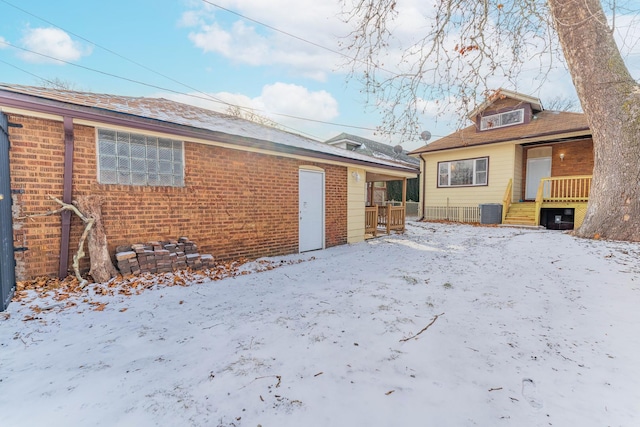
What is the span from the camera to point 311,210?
24.9ft

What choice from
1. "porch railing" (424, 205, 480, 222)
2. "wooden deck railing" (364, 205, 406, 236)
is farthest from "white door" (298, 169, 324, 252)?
"porch railing" (424, 205, 480, 222)

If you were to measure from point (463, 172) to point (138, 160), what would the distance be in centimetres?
1490

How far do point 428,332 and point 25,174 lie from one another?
5.59 m

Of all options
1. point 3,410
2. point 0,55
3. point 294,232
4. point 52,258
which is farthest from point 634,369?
point 0,55

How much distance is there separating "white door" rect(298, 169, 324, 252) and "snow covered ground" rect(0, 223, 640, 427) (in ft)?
9.92

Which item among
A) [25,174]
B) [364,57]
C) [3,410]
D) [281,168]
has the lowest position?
[3,410]

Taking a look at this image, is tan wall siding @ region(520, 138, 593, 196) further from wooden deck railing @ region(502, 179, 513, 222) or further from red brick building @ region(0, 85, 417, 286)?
red brick building @ region(0, 85, 417, 286)

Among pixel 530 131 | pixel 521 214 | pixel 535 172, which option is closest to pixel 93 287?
pixel 521 214

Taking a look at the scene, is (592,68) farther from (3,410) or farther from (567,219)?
(3,410)

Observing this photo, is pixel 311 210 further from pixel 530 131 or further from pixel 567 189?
pixel 530 131

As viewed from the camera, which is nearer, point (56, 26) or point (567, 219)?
point (56, 26)

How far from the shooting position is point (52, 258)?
4.12m

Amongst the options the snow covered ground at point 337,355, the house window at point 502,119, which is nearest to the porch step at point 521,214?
the house window at point 502,119

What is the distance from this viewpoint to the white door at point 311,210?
24.1 ft
